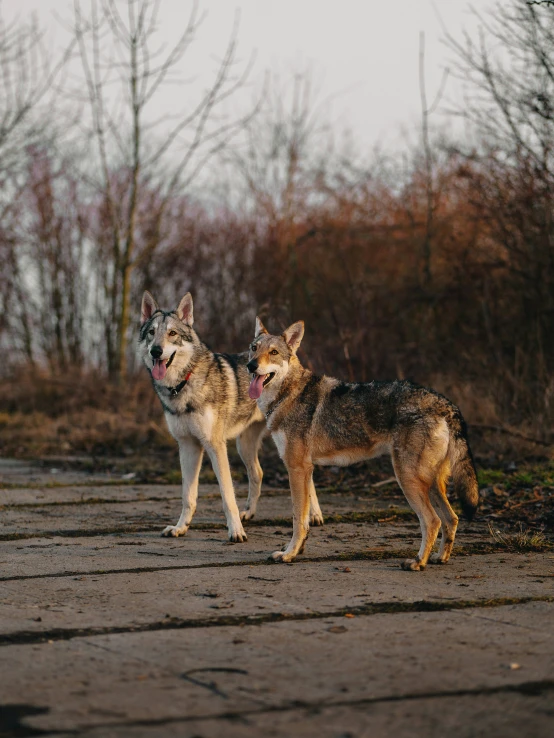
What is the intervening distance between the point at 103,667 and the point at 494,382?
36.4 feet

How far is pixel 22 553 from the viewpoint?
7707 mm

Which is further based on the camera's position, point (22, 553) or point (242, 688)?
point (22, 553)

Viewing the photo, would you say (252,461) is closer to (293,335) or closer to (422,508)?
(293,335)

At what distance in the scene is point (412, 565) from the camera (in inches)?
276

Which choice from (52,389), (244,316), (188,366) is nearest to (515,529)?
(188,366)

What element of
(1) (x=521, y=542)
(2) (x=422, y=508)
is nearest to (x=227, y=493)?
(2) (x=422, y=508)

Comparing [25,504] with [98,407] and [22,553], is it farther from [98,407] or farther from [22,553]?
[98,407]

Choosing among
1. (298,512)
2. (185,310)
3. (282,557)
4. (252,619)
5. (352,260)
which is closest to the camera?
(252,619)

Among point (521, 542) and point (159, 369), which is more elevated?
point (159, 369)

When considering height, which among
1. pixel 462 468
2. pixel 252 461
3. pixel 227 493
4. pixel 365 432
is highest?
pixel 365 432

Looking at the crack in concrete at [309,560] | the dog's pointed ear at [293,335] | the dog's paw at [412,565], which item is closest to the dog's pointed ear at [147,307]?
the dog's pointed ear at [293,335]

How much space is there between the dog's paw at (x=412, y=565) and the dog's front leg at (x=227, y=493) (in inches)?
69.4

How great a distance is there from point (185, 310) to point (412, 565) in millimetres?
3711

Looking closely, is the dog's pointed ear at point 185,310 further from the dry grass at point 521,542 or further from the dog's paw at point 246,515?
the dry grass at point 521,542
